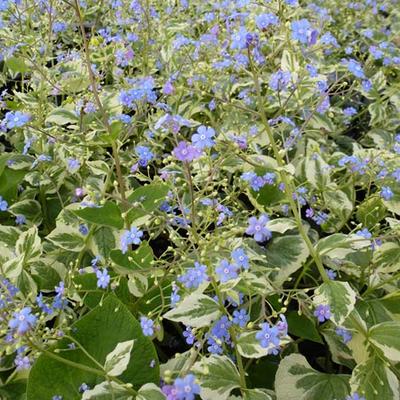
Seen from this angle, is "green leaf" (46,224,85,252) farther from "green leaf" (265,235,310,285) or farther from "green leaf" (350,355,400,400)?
"green leaf" (350,355,400,400)

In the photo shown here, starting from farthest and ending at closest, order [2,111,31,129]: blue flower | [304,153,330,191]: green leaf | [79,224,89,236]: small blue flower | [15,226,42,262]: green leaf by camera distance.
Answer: [304,153,330,191]: green leaf < [79,224,89,236]: small blue flower < [15,226,42,262]: green leaf < [2,111,31,129]: blue flower

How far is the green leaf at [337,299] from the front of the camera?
1.54 metres

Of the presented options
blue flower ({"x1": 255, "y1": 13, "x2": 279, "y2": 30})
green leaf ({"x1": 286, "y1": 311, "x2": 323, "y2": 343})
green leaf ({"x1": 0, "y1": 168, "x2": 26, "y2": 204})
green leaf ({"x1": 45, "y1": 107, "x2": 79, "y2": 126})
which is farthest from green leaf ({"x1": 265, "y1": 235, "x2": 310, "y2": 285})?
green leaf ({"x1": 0, "y1": 168, "x2": 26, "y2": 204})

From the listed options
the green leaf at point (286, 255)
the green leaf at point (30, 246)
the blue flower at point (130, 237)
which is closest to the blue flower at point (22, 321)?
the blue flower at point (130, 237)

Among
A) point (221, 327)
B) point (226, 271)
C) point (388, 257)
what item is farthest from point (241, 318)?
point (388, 257)

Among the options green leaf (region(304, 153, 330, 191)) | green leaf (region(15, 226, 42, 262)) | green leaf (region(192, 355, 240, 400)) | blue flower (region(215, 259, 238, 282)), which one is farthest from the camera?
green leaf (region(304, 153, 330, 191))

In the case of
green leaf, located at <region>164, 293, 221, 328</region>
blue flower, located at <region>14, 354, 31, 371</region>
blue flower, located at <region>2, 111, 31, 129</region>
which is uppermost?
blue flower, located at <region>2, 111, 31, 129</region>

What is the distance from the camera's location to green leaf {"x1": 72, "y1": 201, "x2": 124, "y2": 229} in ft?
5.42

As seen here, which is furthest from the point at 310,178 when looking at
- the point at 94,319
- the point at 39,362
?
the point at 39,362

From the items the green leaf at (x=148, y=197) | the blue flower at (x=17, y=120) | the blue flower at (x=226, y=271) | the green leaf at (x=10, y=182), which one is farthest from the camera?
the green leaf at (x=10, y=182)

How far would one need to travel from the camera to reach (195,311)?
149 centimetres

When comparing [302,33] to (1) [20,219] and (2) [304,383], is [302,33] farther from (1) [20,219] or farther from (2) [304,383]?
(1) [20,219]

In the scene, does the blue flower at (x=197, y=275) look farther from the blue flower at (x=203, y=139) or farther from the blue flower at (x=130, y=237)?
the blue flower at (x=203, y=139)

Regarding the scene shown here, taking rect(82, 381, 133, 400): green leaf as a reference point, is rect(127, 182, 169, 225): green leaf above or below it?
above
